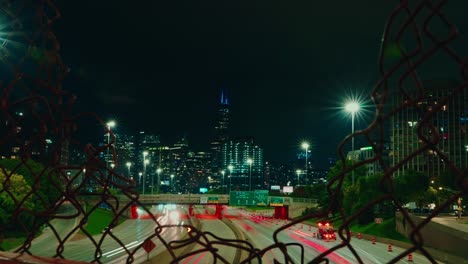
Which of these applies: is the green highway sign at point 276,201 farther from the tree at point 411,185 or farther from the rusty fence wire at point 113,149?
the rusty fence wire at point 113,149

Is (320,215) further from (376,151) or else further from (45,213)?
(45,213)

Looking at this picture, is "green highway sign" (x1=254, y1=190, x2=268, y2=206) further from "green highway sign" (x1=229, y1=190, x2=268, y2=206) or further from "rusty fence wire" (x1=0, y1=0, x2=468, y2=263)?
"rusty fence wire" (x1=0, y1=0, x2=468, y2=263)

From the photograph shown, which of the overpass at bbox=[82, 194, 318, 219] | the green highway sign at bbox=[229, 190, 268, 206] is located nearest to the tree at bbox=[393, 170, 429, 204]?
the overpass at bbox=[82, 194, 318, 219]

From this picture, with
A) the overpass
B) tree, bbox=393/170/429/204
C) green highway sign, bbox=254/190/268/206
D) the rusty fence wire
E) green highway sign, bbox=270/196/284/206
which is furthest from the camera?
green highway sign, bbox=270/196/284/206

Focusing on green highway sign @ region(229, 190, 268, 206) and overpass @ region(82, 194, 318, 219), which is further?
green highway sign @ region(229, 190, 268, 206)

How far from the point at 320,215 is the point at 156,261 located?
3045 centimetres

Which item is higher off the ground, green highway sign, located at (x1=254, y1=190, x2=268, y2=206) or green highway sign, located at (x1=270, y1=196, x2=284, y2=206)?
green highway sign, located at (x1=254, y1=190, x2=268, y2=206)

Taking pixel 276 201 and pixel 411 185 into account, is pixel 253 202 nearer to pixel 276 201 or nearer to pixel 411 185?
pixel 276 201

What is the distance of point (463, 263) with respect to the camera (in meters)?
24.0

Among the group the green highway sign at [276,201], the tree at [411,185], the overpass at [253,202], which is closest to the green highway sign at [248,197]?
the overpass at [253,202]

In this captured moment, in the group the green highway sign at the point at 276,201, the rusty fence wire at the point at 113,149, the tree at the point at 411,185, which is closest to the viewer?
the rusty fence wire at the point at 113,149

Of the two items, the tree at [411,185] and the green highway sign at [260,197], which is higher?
the tree at [411,185]

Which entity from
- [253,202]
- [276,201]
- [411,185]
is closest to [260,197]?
[253,202]

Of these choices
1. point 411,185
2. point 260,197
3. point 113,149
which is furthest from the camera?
point 260,197
